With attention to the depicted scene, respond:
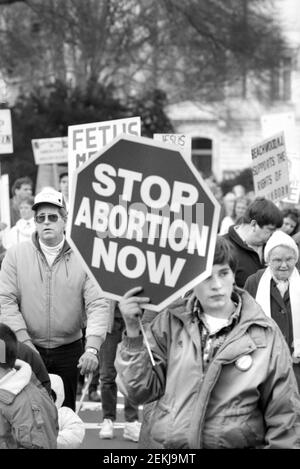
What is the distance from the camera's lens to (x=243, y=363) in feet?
16.1

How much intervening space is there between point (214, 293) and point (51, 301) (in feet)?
9.32

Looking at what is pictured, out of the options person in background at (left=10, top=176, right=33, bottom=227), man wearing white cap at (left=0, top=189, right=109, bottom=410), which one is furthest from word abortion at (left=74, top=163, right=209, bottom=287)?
person in background at (left=10, top=176, right=33, bottom=227)

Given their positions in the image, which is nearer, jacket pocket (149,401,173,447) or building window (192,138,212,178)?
jacket pocket (149,401,173,447)

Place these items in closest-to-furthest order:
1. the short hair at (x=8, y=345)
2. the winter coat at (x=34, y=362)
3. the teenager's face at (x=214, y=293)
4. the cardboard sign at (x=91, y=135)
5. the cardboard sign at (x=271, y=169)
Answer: the teenager's face at (x=214, y=293)
the short hair at (x=8, y=345)
the winter coat at (x=34, y=362)
the cardboard sign at (x=91, y=135)
the cardboard sign at (x=271, y=169)

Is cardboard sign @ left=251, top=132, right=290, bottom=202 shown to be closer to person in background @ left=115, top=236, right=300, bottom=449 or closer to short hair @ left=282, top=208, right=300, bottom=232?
short hair @ left=282, top=208, right=300, bottom=232

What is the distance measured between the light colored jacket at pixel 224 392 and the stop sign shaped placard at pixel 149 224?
0.25m

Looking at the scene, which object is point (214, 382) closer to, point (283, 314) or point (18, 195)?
point (283, 314)

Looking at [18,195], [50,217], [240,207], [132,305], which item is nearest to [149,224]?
[132,305]

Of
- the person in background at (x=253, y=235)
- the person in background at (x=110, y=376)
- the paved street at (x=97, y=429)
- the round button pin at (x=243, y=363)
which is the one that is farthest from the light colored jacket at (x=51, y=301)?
the round button pin at (x=243, y=363)

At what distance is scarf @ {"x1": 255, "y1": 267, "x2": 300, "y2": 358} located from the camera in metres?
7.95

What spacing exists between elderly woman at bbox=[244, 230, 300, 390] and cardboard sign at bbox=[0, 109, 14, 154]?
21.2 ft

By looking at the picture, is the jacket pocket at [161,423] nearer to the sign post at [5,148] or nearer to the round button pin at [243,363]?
the round button pin at [243,363]

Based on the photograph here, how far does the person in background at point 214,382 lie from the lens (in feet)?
16.0
